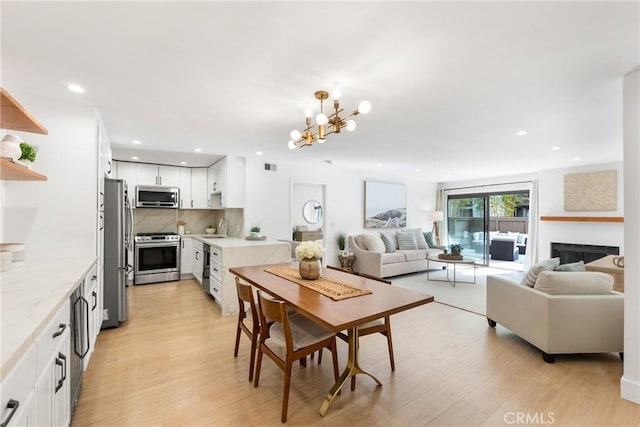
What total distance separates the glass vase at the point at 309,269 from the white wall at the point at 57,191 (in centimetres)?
199

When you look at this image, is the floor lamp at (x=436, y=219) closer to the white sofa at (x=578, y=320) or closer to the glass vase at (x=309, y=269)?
the white sofa at (x=578, y=320)

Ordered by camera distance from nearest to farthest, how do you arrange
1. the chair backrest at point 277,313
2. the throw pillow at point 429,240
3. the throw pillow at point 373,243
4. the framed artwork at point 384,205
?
the chair backrest at point 277,313, the throw pillow at point 373,243, the framed artwork at point 384,205, the throw pillow at point 429,240

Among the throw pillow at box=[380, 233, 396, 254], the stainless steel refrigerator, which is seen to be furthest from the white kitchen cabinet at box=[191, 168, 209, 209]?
the throw pillow at box=[380, 233, 396, 254]

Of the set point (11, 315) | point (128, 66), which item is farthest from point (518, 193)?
point (11, 315)

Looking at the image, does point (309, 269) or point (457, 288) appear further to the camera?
point (457, 288)

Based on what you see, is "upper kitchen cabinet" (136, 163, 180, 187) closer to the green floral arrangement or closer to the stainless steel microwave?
the stainless steel microwave

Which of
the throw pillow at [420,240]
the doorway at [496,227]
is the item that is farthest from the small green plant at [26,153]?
the doorway at [496,227]

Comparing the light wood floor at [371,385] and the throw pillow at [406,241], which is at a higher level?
the throw pillow at [406,241]

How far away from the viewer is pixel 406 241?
650 centimetres

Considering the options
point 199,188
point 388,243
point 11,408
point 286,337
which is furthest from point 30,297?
point 388,243

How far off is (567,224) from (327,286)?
6.28 metres

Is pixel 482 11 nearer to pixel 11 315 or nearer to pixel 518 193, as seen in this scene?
pixel 11 315

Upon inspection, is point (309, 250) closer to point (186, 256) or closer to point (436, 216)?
point (186, 256)

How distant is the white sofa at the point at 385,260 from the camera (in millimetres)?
5609
